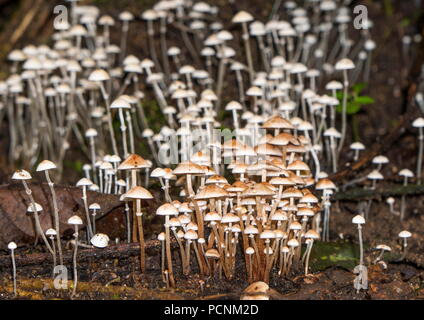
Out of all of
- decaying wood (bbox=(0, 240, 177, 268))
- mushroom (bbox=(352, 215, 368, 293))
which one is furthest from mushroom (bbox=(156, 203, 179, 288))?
mushroom (bbox=(352, 215, 368, 293))

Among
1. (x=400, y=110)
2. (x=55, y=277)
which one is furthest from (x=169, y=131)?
(x=400, y=110)

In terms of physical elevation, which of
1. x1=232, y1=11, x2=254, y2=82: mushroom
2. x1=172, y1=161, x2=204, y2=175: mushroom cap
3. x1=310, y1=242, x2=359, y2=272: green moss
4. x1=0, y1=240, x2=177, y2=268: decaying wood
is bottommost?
x1=310, y1=242, x2=359, y2=272: green moss

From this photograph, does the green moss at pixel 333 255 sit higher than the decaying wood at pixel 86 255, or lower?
lower

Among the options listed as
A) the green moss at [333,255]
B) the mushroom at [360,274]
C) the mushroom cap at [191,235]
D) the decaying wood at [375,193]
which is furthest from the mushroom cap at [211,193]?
the decaying wood at [375,193]

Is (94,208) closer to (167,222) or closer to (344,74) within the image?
(167,222)

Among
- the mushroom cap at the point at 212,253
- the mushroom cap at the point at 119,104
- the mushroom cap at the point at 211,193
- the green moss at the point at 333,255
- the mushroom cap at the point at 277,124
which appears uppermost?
the mushroom cap at the point at 119,104

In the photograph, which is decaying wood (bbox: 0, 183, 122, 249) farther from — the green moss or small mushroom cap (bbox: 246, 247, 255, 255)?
the green moss

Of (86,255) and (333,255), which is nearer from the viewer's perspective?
(86,255)

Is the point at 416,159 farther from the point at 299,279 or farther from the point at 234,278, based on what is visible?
the point at 234,278

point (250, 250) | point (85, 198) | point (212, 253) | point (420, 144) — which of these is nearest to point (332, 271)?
point (250, 250)

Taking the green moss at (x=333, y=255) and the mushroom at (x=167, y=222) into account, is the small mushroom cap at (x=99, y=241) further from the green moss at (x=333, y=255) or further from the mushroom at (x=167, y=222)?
the green moss at (x=333, y=255)

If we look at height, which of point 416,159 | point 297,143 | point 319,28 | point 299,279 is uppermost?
point 319,28
